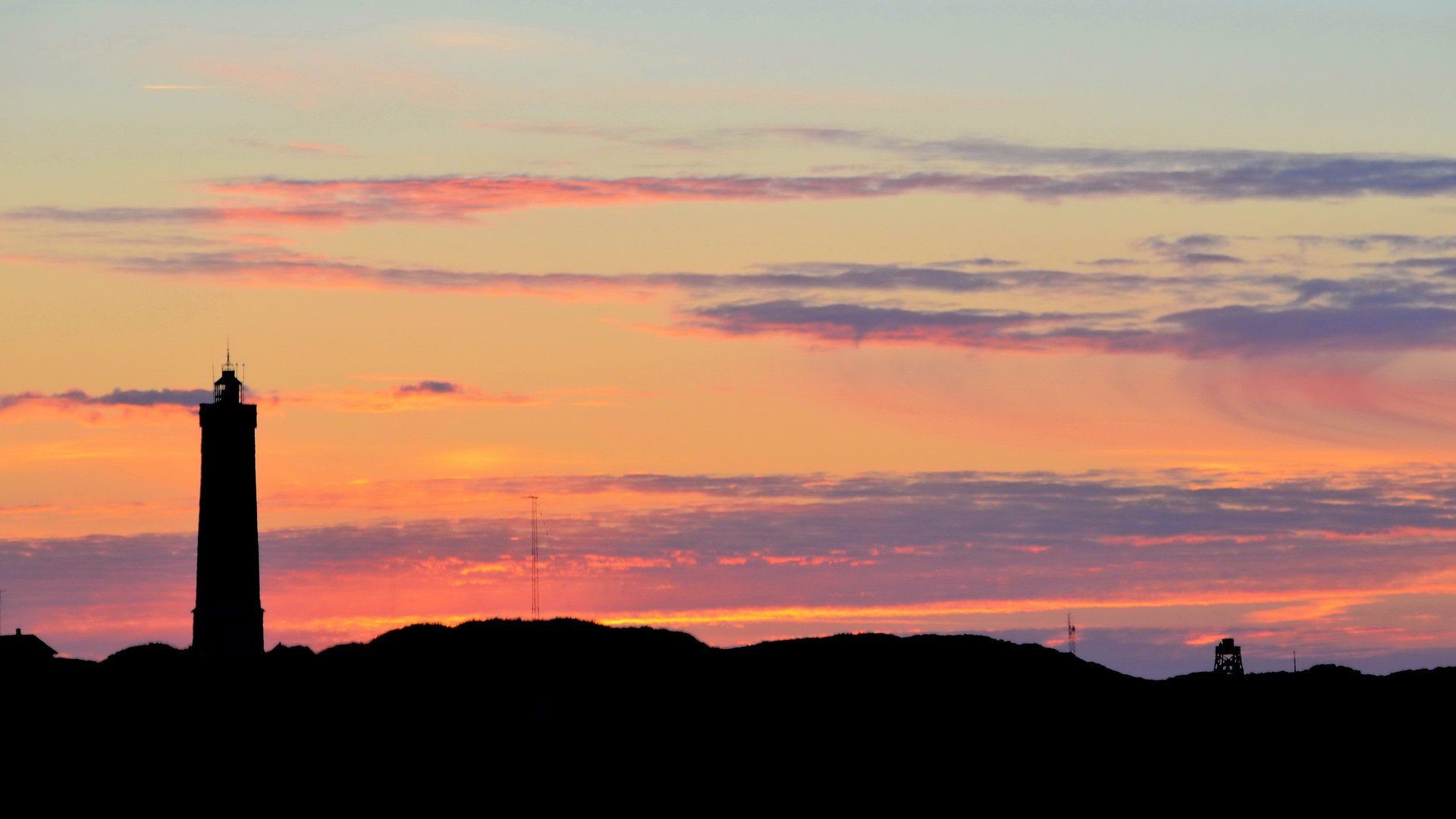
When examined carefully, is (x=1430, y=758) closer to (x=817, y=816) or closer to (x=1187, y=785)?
(x=1187, y=785)

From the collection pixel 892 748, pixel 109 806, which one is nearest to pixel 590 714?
pixel 892 748

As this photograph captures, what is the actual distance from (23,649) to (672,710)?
31134 mm

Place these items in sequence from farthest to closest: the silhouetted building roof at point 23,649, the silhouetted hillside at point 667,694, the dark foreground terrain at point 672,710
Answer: the silhouetted building roof at point 23,649
the silhouetted hillside at point 667,694
the dark foreground terrain at point 672,710

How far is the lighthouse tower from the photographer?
9150cm

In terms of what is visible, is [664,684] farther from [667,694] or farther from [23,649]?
[23,649]

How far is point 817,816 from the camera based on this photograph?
72.1 metres

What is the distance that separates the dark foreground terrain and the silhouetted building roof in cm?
410

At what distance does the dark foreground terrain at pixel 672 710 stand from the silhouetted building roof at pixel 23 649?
4.10 m

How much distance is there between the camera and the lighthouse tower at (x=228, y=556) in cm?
9150

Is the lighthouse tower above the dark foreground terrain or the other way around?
above

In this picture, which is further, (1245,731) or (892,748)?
(1245,731)

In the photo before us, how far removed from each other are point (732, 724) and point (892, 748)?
560cm

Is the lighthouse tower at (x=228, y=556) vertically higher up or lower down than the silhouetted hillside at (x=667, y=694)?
higher up

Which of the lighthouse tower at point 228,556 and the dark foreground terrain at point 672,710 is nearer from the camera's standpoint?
the dark foreground terrain at point 672,710
